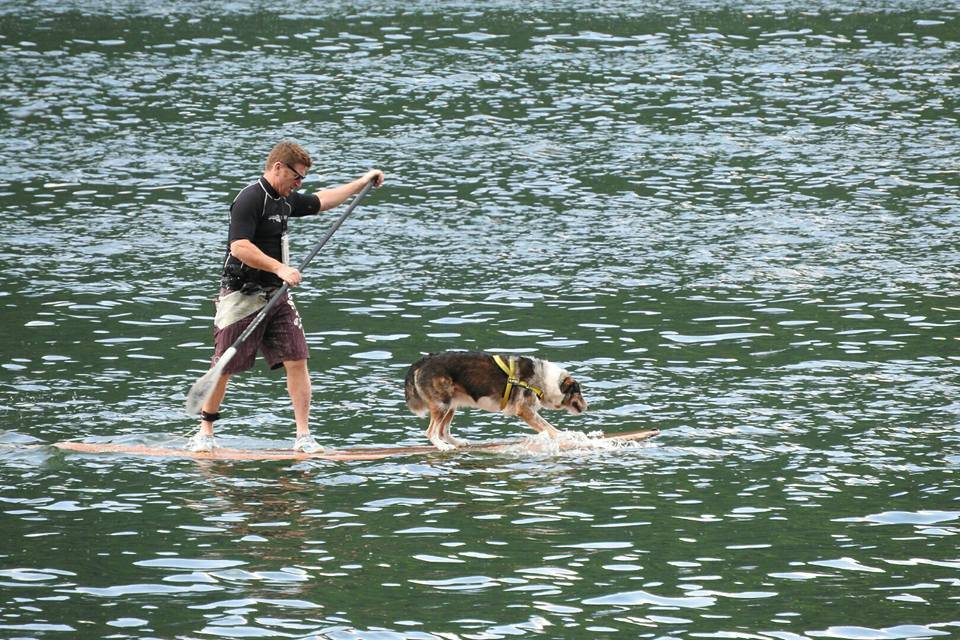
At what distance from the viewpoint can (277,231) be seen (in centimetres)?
1395

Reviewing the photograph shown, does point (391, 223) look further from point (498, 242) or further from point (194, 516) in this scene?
point (194, 516)

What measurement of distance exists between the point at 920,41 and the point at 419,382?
25552 mm

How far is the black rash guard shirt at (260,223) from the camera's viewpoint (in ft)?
44.8

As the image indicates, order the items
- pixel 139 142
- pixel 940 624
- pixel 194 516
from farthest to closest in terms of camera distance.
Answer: pixel 139 142
pixel 194 516
pixel 940 624

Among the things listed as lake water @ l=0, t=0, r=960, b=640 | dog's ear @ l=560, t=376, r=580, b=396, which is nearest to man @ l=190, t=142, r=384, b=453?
lake water @ l=0, t=0, r=960, b=640

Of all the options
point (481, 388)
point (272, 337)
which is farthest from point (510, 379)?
point (272, 337)

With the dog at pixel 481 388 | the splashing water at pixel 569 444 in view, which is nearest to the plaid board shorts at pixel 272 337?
the dog at pixel 481 388

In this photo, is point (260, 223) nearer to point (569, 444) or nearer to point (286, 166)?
point (286, 166)

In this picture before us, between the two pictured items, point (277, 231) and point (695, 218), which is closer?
point (277, 231)

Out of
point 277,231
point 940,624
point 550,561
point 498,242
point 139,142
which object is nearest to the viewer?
point 940,624

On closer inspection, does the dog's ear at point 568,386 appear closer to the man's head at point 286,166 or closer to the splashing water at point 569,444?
the splashing water at point 569,444

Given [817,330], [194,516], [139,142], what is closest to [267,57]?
[139,142]

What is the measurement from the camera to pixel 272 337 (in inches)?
560

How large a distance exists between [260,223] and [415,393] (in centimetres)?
215
